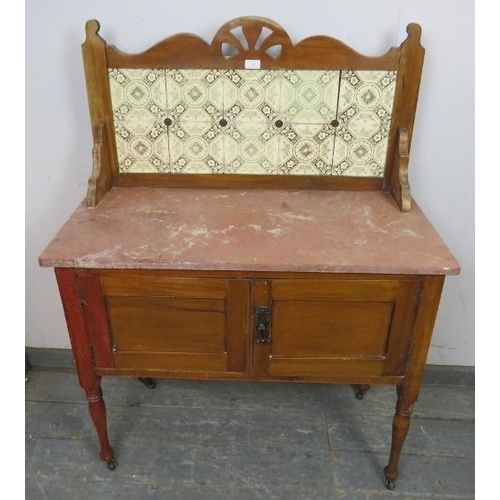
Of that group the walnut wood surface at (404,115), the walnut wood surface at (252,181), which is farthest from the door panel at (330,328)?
the walnut wood surface at (252,181)

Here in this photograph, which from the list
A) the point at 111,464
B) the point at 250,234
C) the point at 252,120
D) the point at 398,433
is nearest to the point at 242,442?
the point at 111,464

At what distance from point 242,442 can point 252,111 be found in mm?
1182

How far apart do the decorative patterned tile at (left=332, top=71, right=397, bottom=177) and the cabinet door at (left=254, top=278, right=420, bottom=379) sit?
1.69 feet

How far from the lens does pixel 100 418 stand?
62.7 inches

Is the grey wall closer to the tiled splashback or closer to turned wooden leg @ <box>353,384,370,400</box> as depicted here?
the tiled splashback

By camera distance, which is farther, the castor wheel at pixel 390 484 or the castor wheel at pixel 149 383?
the castor wheel at pixel 149 383

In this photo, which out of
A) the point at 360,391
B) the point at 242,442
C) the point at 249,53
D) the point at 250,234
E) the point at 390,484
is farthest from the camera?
the point at 360,391

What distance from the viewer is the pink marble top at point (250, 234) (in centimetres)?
124

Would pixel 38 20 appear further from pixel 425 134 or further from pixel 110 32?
pixel 425 134

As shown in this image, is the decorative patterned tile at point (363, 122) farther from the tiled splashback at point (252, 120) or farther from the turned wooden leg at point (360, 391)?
the turned wooden leg at point (360, 391)

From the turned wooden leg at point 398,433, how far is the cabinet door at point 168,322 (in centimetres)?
51

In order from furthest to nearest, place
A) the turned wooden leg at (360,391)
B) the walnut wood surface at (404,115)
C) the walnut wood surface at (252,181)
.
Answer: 1. the turned wooden leg at (360,391)
2. the walnut wood surface at (252,181)
3. the walnut wood surface at (404,115)

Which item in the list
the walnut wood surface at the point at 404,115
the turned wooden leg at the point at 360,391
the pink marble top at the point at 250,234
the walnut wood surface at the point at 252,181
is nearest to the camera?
the pink marble top at the point at 250,234

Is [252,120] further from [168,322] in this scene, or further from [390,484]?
[390,484]
